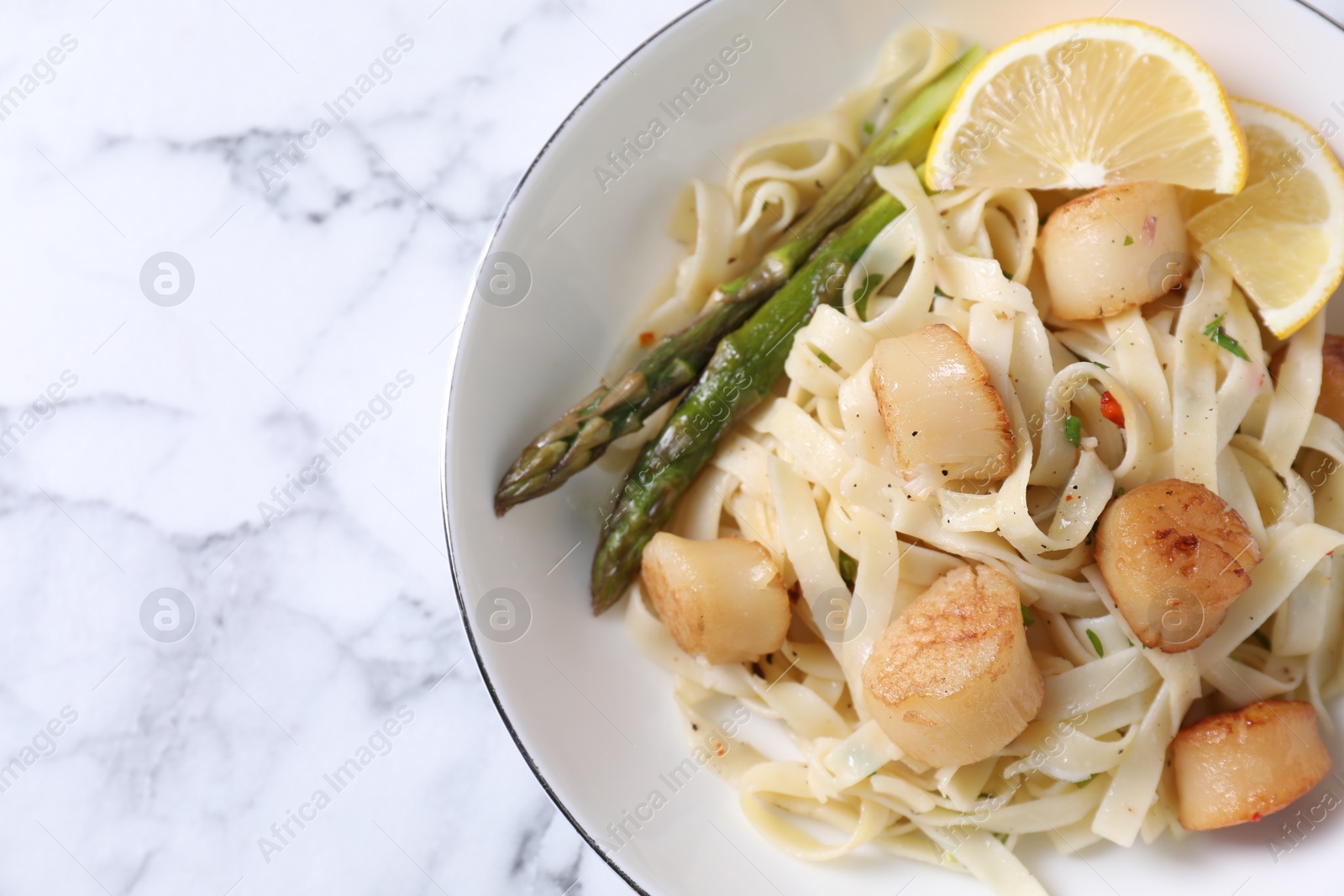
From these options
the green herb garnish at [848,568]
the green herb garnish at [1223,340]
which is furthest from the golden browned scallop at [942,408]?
the green herb garnish at [1223,340]

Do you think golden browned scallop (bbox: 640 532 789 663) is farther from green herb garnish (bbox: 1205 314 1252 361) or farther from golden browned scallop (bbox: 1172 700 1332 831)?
green herb garnish (bbox: 1205 314 1252 361)

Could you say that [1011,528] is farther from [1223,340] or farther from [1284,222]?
[1284,222]

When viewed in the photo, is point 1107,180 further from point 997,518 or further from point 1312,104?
point 997,518

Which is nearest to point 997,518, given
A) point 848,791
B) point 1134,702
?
point 1134,702

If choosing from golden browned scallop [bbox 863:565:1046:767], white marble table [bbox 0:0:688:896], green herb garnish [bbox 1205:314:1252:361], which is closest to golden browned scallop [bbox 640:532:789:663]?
golden browned scallop [bbox 863:565:1046:767]

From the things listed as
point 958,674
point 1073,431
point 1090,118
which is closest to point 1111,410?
point 1073,431

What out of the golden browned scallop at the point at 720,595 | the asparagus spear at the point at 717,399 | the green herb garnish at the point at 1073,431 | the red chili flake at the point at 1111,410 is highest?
the asparagus spear at the point at 717,399

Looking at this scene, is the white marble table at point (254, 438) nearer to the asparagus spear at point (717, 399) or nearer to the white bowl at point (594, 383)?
the white bowl at point (594, 383)
